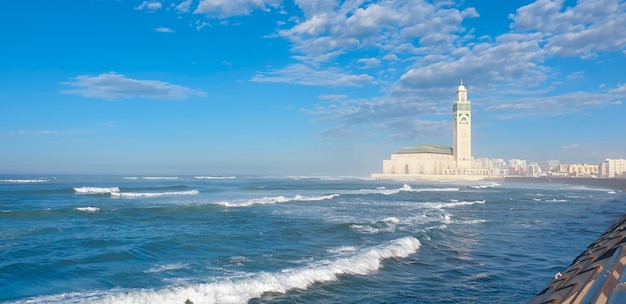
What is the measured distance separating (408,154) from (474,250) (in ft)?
475

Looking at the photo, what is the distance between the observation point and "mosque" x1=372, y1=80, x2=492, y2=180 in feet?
471

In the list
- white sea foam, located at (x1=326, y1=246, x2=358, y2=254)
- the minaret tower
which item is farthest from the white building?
white sea foam, located at (x1=326, y1=246, x2=358, y2=254)

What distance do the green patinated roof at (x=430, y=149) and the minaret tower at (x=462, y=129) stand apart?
33.4 ft

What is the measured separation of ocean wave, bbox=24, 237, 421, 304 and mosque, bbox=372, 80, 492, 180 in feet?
440

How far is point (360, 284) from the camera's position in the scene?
11.4m

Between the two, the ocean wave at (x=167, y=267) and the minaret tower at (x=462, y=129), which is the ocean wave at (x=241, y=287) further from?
the minaret tower at (x=462, y=129)

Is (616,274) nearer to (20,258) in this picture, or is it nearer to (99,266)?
(99,266)

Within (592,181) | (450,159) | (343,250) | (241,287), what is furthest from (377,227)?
(450,159)

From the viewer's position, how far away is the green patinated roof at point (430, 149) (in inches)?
6166

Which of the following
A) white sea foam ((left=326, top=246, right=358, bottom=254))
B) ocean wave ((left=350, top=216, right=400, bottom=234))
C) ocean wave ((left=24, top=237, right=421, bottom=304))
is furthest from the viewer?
ocean wave ((left=350, top=216, right=400, bottom=234))

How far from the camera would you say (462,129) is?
143 m

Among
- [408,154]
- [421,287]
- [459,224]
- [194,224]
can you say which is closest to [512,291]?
[421,287]

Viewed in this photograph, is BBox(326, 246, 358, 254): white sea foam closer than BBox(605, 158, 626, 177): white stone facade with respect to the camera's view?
Yes

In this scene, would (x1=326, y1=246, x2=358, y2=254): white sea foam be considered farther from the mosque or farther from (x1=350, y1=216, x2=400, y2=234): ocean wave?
the mosque
